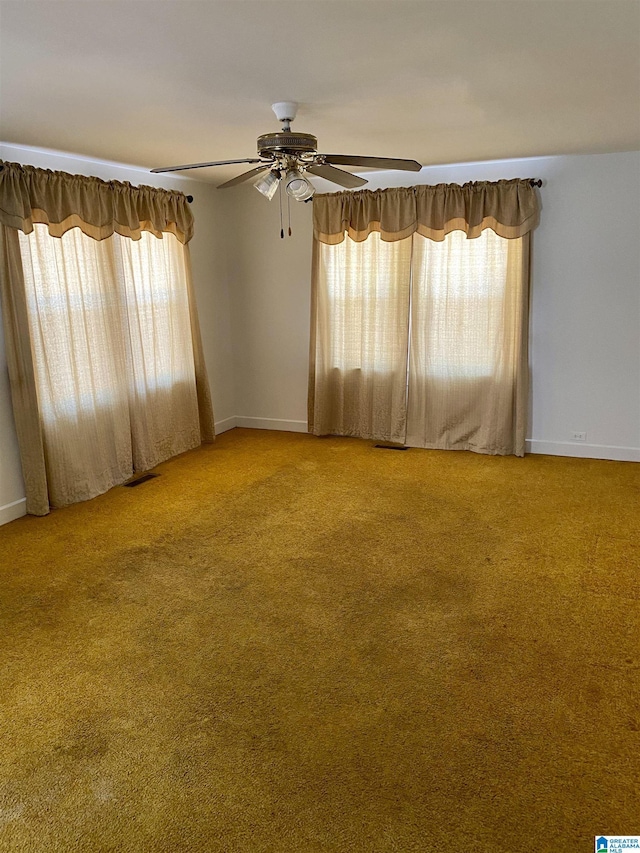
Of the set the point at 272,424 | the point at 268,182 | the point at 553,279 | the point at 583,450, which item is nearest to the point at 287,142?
the point at 268,182

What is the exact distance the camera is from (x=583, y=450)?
5512 mm

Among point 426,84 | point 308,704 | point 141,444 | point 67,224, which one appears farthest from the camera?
point 141,444

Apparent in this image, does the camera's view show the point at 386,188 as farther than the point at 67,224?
Yes

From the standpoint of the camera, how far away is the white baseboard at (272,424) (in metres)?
6.62

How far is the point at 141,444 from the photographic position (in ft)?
17.4

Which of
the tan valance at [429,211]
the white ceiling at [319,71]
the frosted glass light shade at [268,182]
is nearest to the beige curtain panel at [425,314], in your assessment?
the tan valance at [429,211]

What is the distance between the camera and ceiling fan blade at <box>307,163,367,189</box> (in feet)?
11.1

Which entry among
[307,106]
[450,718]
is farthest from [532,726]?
[307,106]

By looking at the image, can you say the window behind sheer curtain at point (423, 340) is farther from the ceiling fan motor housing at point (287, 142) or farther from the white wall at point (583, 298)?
the ceiling fan motor housing at point (287, 142)

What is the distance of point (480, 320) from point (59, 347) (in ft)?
11.0

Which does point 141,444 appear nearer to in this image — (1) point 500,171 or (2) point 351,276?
(2) point 351,276

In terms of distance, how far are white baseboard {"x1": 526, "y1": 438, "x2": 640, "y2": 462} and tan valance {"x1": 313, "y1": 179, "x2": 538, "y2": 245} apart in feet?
5.79

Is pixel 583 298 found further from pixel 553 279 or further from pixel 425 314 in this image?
pixel 425 314

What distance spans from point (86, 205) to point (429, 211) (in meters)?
2.73
